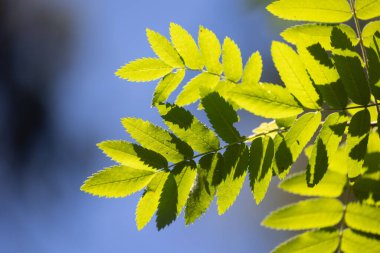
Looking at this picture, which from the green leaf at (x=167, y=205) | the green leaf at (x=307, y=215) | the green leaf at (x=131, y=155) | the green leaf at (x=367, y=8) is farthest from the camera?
the green leaf at (x=307, y=215)

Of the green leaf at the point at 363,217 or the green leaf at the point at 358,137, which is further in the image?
the green leaf at the point at 363,217

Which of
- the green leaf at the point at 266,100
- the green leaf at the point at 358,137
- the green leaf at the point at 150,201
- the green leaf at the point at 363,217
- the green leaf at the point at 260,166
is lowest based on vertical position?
the green leaf at the point at 363,217

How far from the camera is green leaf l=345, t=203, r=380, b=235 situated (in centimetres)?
195

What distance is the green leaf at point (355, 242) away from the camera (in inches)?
76.5

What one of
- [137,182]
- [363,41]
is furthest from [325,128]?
[137,182]

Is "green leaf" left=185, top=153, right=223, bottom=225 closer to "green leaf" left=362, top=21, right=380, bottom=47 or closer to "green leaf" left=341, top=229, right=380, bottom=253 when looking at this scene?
"green leaf" left=341, top=229, right=380, bottom=253

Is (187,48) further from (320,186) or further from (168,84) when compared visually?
(320,186)

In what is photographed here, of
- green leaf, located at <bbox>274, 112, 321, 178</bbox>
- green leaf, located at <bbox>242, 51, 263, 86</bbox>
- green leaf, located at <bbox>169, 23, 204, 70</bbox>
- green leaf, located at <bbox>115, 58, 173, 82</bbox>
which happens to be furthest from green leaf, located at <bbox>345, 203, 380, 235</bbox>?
green leaf, located at <bbox>115, 58, 173, 82</bbox>

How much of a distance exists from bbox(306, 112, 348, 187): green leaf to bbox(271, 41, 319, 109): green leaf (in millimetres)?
148

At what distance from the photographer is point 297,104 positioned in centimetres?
179

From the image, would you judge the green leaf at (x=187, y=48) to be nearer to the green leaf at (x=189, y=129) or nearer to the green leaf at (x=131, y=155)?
the green leaf at (x=189, y=129)

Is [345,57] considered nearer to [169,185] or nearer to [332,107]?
[332,107]

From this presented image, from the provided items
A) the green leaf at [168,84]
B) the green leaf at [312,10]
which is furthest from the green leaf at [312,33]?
the green leaf at [168,84]

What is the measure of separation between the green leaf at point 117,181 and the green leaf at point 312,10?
2.82 feet
